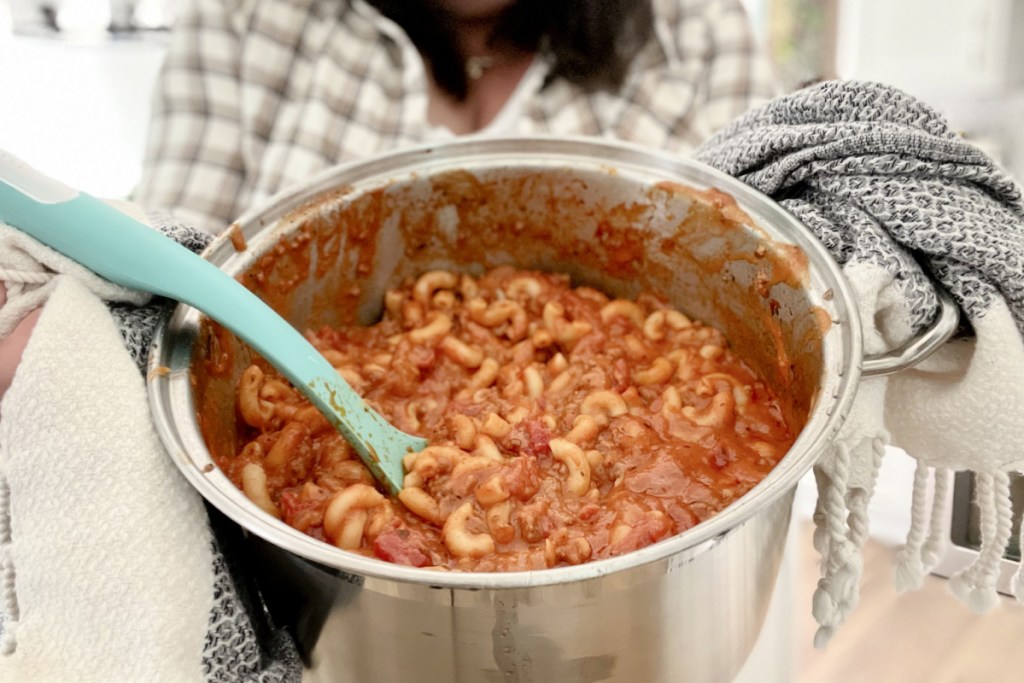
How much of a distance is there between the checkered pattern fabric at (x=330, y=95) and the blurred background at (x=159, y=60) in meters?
0.07

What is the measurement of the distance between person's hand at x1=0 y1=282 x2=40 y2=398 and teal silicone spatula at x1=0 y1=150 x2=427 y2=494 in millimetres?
65

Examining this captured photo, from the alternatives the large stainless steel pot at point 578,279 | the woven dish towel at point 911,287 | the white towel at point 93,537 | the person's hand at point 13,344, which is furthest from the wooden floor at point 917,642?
the person's hand at point 13,344

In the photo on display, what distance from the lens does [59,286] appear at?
812 mm

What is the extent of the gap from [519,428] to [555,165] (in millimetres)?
382

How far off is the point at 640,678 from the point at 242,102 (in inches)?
56.9

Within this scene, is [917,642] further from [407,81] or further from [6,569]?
[407,81]

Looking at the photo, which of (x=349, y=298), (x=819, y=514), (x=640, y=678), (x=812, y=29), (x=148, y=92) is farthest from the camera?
(x=812, y=29)

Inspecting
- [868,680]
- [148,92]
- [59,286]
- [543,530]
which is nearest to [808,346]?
[543,530]

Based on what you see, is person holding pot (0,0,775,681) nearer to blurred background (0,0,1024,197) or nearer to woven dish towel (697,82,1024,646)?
blurred background (0,0,1024,197)

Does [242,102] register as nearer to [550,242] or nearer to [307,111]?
[307,111]

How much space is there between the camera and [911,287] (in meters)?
0.90

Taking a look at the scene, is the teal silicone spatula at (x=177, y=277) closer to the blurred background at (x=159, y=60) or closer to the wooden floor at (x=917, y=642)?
the wooden floor at (x=917, y=642)

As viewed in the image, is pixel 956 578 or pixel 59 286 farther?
pixel 956 578

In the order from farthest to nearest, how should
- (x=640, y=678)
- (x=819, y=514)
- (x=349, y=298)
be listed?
1. (x=349, y=298)
2. (x=819, y=514)
3. (x=640, y=678)
